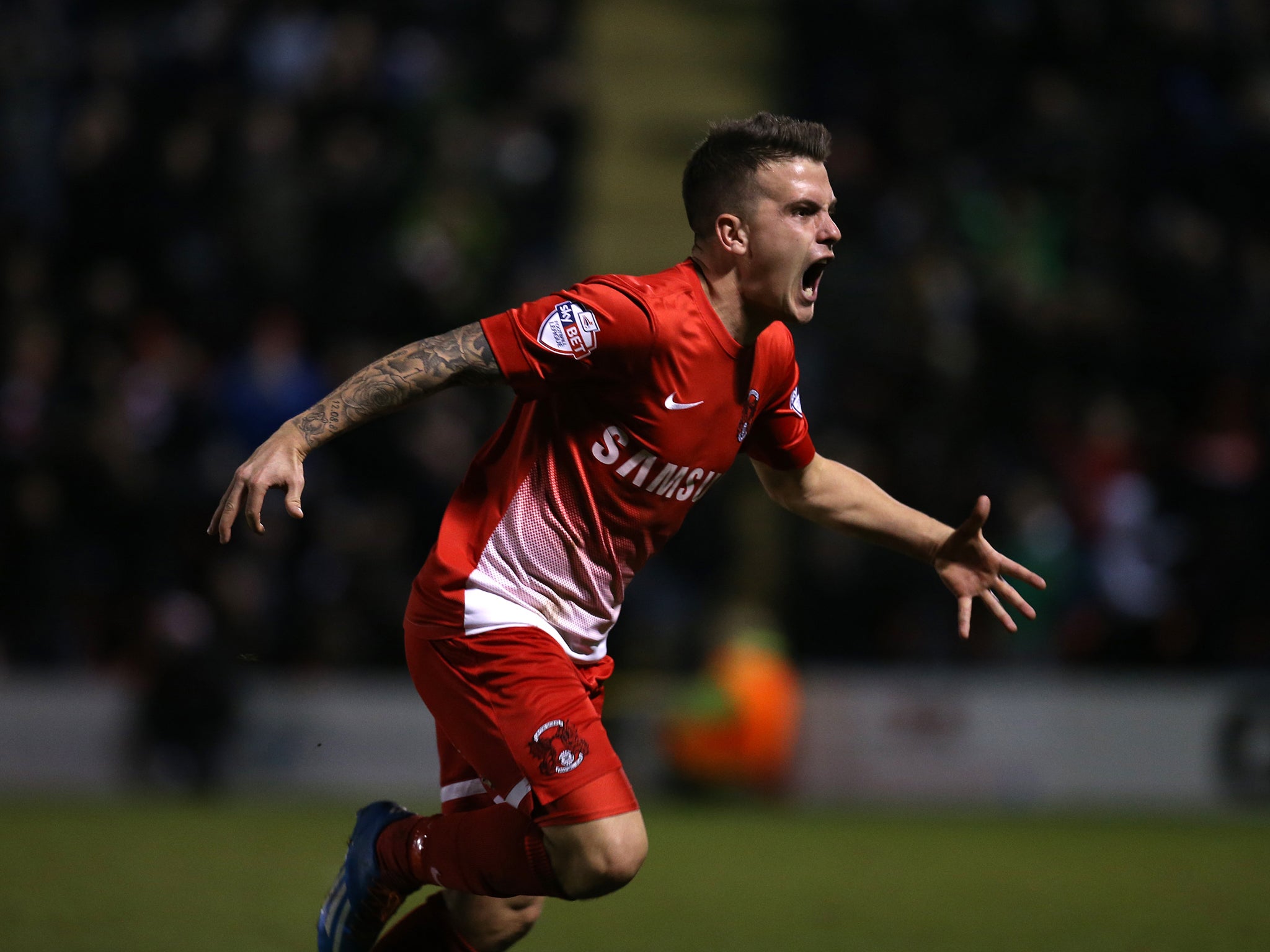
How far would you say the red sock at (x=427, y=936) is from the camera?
4250mm

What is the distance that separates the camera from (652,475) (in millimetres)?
3990

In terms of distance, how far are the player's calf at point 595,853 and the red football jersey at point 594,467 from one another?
0.50 m

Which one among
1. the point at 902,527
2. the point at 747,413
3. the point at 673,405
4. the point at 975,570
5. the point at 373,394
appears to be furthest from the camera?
the point at 902,527

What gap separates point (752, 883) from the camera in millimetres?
7293

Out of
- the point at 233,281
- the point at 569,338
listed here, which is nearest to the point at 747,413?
the point at 569,338

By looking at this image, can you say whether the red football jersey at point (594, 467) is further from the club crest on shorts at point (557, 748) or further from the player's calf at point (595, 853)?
the player's calf at point (595, 853)

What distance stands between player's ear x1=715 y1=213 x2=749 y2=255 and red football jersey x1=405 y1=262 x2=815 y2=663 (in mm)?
125

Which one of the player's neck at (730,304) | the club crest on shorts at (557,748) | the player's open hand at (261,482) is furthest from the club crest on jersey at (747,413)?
the player's open hand at (261,482)

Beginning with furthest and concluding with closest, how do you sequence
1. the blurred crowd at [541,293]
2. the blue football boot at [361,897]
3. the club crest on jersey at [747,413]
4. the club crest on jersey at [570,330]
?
the blurred crowd at [541,293], the blue football boot at [361,897], the club crest on jersey at [747,413], the club crest on jersey at [570,330]

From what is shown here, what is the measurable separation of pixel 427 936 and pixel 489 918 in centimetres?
18

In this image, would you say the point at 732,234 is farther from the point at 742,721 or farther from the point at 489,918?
the point at 742,721

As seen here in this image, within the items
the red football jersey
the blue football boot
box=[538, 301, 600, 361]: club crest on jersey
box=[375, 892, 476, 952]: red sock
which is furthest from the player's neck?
box=[375, 892, 476, 952]: red sock

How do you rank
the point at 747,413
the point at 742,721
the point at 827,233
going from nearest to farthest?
the point at 827,233, the point at 747,413, the point at 742,721

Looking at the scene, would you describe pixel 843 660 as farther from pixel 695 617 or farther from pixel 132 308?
pixel 132 308
